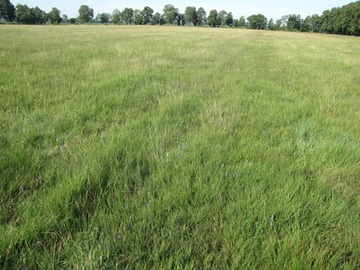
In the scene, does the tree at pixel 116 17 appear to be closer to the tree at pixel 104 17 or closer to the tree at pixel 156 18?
the tree at pixel 104 17

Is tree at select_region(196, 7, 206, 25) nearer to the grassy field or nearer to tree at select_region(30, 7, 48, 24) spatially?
tree at select_region(30, 7, 48, 24)

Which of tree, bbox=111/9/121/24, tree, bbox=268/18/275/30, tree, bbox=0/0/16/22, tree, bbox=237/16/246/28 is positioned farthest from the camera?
tree, bbox=111/9/121/24

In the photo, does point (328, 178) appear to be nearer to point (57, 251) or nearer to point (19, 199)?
point (57, 251)

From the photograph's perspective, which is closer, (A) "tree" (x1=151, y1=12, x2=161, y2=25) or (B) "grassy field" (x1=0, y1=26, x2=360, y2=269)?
(B) "grassy field" (x1=0, y1=26, x2=360, y2=269)

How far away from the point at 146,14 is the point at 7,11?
7220 cm

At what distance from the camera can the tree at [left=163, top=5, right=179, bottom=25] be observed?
158 meters

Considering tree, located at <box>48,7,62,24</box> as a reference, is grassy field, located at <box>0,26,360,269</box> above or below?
below

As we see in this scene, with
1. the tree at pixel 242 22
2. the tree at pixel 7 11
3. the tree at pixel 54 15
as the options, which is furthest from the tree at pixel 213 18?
the tree at pixel 7 11

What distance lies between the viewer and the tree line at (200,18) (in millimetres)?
92688

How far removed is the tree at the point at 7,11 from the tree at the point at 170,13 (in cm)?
8426

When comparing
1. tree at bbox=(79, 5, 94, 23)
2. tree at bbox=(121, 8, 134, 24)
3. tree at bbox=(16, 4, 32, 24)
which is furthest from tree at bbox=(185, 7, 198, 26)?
tree at bbox=(16, 4, 32, 24)

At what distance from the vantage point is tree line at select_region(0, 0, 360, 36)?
9269cm

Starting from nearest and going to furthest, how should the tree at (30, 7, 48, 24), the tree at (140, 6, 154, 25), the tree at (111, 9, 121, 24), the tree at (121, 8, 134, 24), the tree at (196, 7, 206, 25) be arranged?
the tree at (30, 7, 48, 24) → the tree at (140, 6, 154, 25) → the tree at (111, 9, 121, 24) → the tree at (121, 8, 134, 24) → the tree at (196, 7, 206, 25)

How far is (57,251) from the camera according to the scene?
1.54 m
